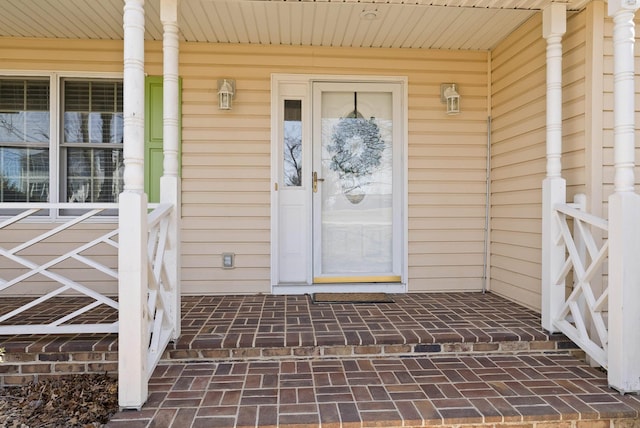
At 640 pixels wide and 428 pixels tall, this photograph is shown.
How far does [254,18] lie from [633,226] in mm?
3143

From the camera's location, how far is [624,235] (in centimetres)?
235

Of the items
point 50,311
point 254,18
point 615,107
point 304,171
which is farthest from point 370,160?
point 50,311

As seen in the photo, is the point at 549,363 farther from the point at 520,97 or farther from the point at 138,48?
the point at 138,48

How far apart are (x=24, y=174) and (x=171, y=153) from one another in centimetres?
216

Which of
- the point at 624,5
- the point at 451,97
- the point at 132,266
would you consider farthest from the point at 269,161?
the point at 624,5

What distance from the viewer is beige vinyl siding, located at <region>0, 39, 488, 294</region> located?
403cm

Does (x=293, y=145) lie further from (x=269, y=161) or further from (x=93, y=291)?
(x=93, y=291)

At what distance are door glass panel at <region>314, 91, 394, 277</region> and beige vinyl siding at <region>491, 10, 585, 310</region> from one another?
3.42 ft

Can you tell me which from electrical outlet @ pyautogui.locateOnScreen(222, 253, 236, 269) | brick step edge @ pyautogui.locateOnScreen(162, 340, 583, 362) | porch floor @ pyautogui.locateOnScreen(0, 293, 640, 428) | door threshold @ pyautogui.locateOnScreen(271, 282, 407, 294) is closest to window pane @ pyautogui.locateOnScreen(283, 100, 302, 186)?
electrical outlet @ pyautogui.locateOnScreen(222, 253, 236, 269)

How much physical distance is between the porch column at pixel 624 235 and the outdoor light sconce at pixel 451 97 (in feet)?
5.41

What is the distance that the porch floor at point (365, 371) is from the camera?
2.06 meters

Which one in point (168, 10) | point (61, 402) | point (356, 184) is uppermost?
point (168, 10)

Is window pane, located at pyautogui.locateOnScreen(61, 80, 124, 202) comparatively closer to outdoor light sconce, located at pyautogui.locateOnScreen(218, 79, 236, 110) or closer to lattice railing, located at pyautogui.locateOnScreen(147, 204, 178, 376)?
outdoor light sconce, located at pyautogui.locateOnScreen(218, 79, 236, 110)

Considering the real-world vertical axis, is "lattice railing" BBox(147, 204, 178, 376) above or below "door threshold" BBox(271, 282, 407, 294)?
above
